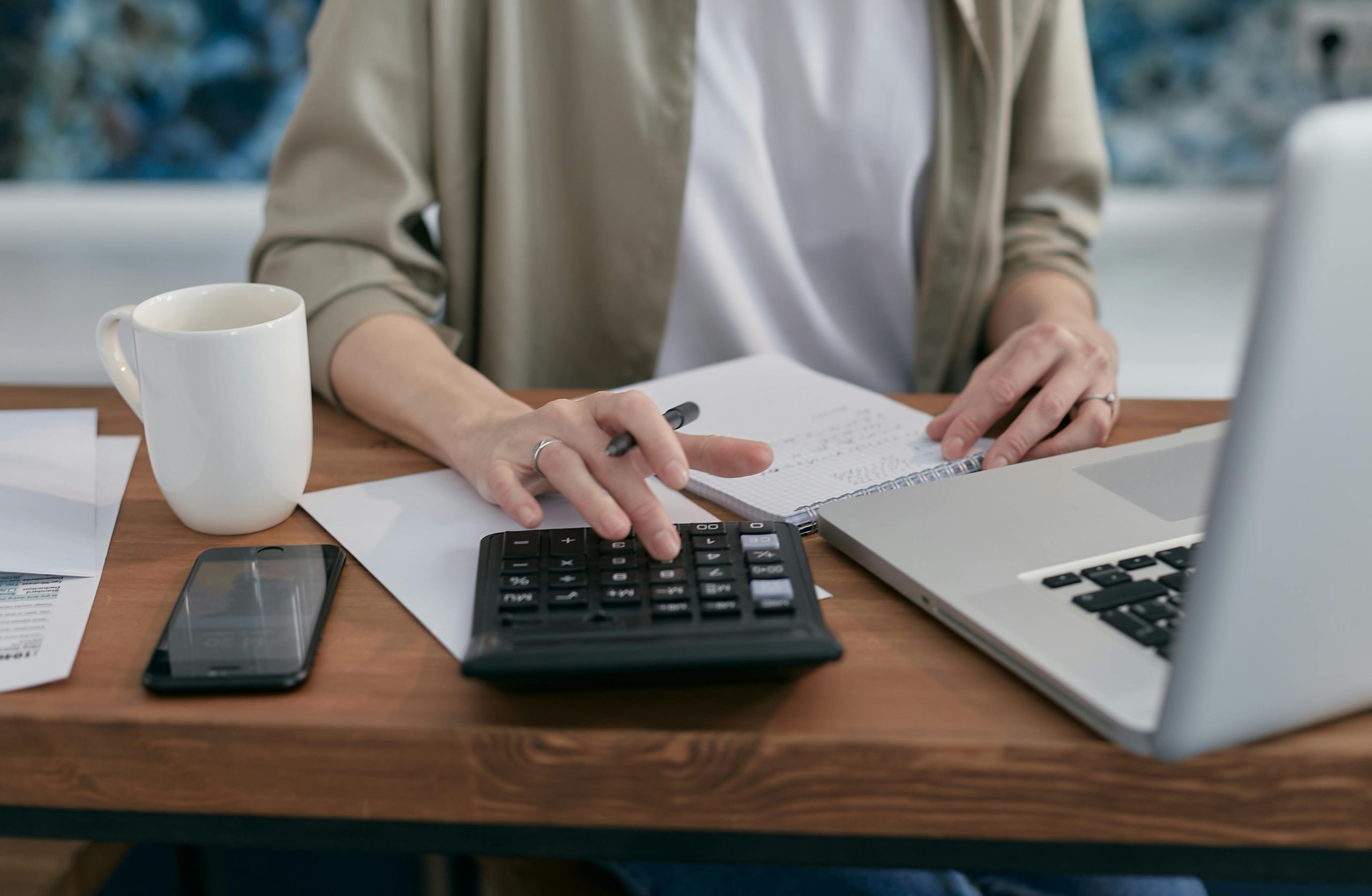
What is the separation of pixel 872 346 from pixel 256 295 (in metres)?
0.71

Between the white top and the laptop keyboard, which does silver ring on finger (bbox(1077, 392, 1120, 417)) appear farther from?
the white top

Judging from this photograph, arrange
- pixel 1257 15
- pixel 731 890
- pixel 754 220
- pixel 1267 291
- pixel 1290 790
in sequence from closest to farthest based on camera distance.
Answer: pixel 1267 291 → pixel 1290 790 → pixel 731 890 → pixel 754 220 → pixel 1257 15

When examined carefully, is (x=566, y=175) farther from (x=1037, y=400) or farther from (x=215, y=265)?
(x=215, y=265)

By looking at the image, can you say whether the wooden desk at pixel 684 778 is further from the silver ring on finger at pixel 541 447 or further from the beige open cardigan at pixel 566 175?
the beige open cardigan at pixel 566 175

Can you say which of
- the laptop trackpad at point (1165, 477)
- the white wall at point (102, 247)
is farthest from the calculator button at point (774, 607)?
the white wall at point (102, 247)

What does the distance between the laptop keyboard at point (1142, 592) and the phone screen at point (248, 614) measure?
342 millimetres

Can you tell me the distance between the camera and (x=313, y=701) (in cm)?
44

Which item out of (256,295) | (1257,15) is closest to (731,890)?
(256,295)

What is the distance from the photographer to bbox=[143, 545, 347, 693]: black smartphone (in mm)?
447

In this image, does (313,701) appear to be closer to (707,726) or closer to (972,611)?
(707,726)

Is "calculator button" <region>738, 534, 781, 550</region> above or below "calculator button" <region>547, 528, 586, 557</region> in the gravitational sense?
above

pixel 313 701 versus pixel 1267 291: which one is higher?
pixel 1267 291

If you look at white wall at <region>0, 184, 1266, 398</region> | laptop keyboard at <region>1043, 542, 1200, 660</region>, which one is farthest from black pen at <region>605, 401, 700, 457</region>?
white wall at <region>0, 184, 1266, 398</region>

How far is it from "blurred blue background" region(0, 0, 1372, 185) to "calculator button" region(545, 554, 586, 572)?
1517 millimetres
